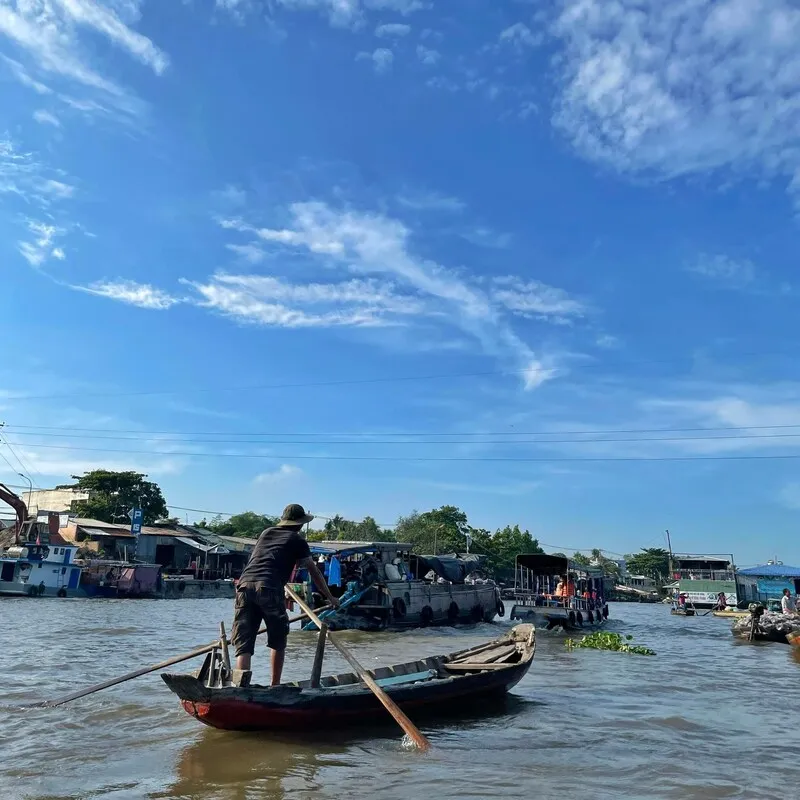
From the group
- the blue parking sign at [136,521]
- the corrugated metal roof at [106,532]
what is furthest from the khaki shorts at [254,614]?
the corrugated metal roof at [106,532]

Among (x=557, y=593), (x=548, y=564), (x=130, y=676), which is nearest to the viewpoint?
(x=130, y=676)

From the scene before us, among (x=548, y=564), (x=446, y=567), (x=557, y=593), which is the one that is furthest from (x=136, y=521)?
(x=557, y=593)

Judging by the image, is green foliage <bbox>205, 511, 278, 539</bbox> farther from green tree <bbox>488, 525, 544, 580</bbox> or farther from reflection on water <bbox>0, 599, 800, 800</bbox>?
reflection on water <bbox>0, 599, 800, 800</bbox>

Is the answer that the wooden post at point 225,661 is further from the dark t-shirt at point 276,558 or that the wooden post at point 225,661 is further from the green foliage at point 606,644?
the green foliage at point 606,644

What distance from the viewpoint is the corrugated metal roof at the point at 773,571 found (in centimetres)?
3578

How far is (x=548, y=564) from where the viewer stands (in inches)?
930

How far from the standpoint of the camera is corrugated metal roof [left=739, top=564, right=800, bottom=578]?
35.8m

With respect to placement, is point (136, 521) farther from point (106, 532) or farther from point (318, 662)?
point (318, 662)

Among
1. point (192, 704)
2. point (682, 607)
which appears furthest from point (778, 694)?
point (682, 607)

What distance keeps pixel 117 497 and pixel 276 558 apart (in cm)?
5373

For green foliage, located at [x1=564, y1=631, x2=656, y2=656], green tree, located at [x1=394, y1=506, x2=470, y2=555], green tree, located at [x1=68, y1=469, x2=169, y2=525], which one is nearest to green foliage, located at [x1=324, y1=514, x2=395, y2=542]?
green tree, located at [x1=394, y1=506, x2=470, y2=555]

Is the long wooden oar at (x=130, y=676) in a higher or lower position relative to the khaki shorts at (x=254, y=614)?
lower

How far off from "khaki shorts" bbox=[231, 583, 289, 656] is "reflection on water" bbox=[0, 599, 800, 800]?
A: 0.86 m

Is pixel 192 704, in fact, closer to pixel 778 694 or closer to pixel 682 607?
pixel 778 694
